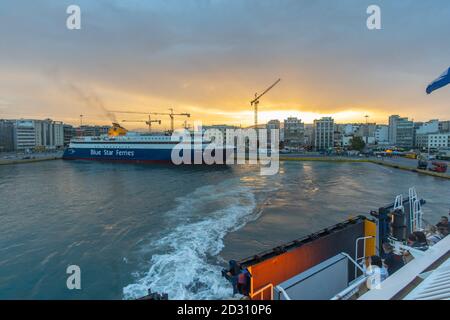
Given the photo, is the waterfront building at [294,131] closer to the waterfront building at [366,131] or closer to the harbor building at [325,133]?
the harbor building at [325,133]

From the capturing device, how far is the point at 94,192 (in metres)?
18.2

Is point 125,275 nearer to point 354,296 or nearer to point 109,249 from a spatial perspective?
point 109,249

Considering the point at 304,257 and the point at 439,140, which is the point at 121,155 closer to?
the point at 304,257

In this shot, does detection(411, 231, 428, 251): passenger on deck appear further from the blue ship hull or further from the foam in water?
the blue ship hull

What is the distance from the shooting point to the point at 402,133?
93.5 metres

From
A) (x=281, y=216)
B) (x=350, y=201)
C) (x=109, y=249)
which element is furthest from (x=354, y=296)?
(x=350, y=201)

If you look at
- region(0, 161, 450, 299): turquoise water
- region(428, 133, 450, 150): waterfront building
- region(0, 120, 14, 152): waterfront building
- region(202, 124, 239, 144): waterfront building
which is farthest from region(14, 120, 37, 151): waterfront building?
region(428, 133, 450, 150): waterfront building

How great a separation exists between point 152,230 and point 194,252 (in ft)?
9.32

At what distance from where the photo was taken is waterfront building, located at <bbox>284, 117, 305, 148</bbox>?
11882 centimetres

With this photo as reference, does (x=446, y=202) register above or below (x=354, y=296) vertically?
below

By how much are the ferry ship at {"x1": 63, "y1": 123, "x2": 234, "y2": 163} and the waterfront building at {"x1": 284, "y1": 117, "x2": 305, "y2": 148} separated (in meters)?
80.1
